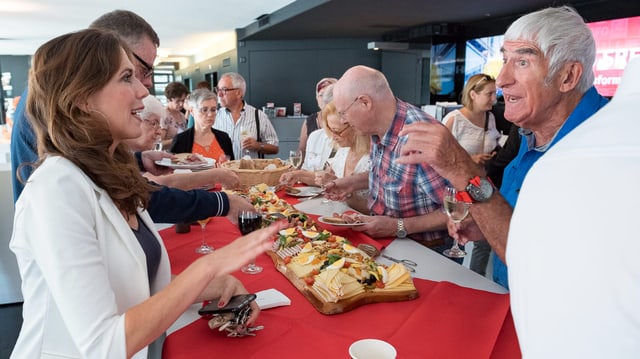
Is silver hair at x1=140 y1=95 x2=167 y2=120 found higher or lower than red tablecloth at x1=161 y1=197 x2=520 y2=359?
higher

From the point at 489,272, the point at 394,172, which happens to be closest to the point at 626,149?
the point at 394,172

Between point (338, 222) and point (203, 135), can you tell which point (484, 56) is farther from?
point (338, 222)

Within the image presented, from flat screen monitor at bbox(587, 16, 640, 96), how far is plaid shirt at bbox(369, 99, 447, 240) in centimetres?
514

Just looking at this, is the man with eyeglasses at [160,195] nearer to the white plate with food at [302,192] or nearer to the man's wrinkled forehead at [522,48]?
the white plate with food at [302,192]

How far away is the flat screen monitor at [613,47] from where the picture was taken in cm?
606

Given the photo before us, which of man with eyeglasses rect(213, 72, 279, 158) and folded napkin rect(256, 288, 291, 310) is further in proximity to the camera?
man with eyeglasses rect(213, 72, 279, 158)

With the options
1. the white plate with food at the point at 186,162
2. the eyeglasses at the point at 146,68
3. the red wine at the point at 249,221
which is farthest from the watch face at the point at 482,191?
the white plate with food at the point at 186,162

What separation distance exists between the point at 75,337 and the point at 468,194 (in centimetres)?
121

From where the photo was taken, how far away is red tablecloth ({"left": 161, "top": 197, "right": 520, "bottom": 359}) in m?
1.23

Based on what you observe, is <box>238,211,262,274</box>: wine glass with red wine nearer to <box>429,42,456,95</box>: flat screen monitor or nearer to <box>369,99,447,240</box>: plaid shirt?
<box>369,99,447,240</box>: plaid shirt

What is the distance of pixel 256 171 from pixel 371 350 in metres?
2.07

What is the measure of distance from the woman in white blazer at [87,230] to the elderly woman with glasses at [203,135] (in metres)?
2.95

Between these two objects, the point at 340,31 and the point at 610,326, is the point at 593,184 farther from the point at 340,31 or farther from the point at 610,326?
the point at 340,31

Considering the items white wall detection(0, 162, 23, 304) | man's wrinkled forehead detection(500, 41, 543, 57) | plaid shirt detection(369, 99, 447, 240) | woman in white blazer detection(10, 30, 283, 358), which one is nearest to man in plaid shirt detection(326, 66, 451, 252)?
plaid shirt detection(369, 99, 447, 240)
